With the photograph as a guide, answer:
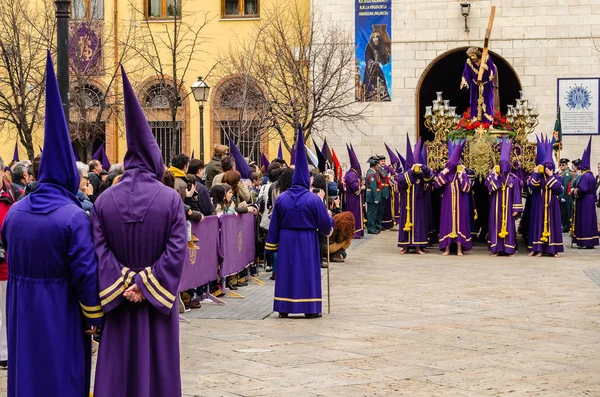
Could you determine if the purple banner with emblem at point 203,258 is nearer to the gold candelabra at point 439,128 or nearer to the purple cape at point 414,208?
the purple cape at point 414,208

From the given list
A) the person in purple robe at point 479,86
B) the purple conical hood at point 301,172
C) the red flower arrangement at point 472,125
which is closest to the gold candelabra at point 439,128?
the red flower arrangement at point 472,125

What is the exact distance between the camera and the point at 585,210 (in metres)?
23.4

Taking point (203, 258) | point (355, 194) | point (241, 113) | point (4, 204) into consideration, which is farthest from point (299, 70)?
point (4, 204)

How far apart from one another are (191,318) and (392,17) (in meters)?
22.9

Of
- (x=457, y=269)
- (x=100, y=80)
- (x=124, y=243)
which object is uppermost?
(x=100, y=80)

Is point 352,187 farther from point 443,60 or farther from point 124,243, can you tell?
point 124,243

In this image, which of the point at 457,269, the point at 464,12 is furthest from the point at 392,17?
the point at 457,269

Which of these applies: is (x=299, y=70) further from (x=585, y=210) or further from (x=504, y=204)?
(x=504, y=204)

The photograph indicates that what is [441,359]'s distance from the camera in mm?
10094

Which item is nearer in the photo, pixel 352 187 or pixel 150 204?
pixel 150 204

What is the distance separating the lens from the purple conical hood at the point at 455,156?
69.6ft

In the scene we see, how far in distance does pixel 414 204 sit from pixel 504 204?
1776 millimetres

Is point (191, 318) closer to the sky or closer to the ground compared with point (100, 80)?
closer to the ground

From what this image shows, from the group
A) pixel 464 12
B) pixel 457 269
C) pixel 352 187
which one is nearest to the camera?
pixel 457 269
